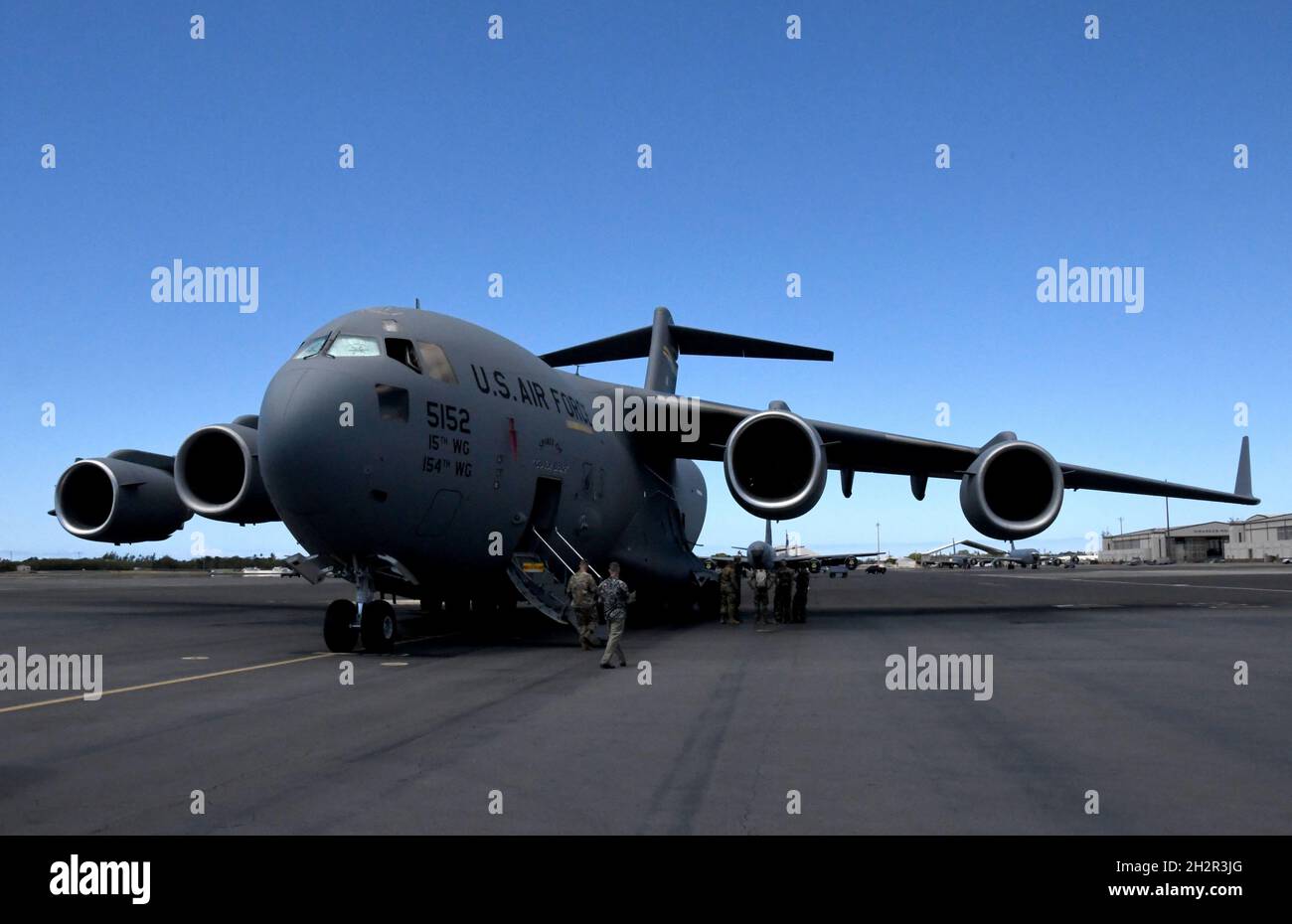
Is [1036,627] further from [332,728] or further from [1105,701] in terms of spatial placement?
[332,728]

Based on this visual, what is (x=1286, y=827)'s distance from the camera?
4.61 meters

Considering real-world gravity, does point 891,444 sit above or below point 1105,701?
above

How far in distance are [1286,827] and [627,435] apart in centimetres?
1508

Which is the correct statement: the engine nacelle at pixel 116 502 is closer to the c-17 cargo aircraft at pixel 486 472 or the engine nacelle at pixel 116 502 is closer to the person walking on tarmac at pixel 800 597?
the c-17 cargo aircraft at pixel 486 472

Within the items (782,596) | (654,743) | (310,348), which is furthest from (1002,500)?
(654,743)

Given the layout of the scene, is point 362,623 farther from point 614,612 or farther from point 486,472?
point 614,612

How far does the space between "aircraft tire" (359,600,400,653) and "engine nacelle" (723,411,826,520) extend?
6.22m

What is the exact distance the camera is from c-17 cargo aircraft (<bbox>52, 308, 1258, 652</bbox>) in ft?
39.9

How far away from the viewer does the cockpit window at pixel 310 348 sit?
496 inches

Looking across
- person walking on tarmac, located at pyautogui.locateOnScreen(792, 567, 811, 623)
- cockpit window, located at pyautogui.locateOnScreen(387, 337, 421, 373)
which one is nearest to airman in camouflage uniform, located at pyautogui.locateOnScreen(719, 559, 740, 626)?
person walking on tarmac, located at pyautogui.locateOnScreen(792, 567, 811, 623)

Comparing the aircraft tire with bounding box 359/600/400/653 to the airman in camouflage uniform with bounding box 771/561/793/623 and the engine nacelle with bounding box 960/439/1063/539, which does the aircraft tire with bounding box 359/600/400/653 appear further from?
the engine nacelle with bounding box 960/439/1063/539

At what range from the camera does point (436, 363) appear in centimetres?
1328
